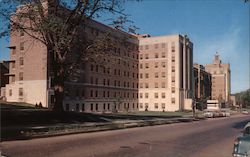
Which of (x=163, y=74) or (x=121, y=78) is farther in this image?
(x=163, y=74)

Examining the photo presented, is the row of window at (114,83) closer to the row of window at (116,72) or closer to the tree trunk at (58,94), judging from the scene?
the row of window at (116,72)

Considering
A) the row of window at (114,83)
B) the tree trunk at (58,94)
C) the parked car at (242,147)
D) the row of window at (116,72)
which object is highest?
the row of window at (116,72)

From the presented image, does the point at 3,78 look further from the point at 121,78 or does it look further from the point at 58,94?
the point at 58,94

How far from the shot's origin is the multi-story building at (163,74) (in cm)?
10962

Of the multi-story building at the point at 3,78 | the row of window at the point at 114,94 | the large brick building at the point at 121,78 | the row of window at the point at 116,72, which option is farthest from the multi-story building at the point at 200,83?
the multi-story building at the point at 3,78

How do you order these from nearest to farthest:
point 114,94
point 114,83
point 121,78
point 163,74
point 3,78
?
point 3,78 < point 114,94 < point 114,83 < point 121,78 < point 163,74

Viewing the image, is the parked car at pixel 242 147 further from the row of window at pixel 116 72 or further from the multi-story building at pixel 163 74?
the multi-story building at pixel 163 74

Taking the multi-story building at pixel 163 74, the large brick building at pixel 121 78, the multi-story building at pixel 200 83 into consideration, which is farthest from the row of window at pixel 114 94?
the multi-story building at pixel 200 83

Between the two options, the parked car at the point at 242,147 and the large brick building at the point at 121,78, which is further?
the large brick building at the point at 121,78

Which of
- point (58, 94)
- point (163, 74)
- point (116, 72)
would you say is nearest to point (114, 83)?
point (116, 72)

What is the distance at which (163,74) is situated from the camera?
367 ft

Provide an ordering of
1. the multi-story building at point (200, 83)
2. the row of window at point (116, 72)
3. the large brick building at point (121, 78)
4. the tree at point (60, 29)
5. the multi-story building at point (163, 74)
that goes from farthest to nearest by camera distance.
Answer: the multi-story building at point (200, 83)
the multi-story building at point (163, 74)
the row of window at point (116, 72)
the large brick building at point (121, 78)
the tree at point (60, 29)

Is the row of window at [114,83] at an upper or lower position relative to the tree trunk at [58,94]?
upper

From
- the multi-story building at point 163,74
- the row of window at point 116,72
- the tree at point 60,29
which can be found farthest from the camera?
the multi-story building at point 163,74
